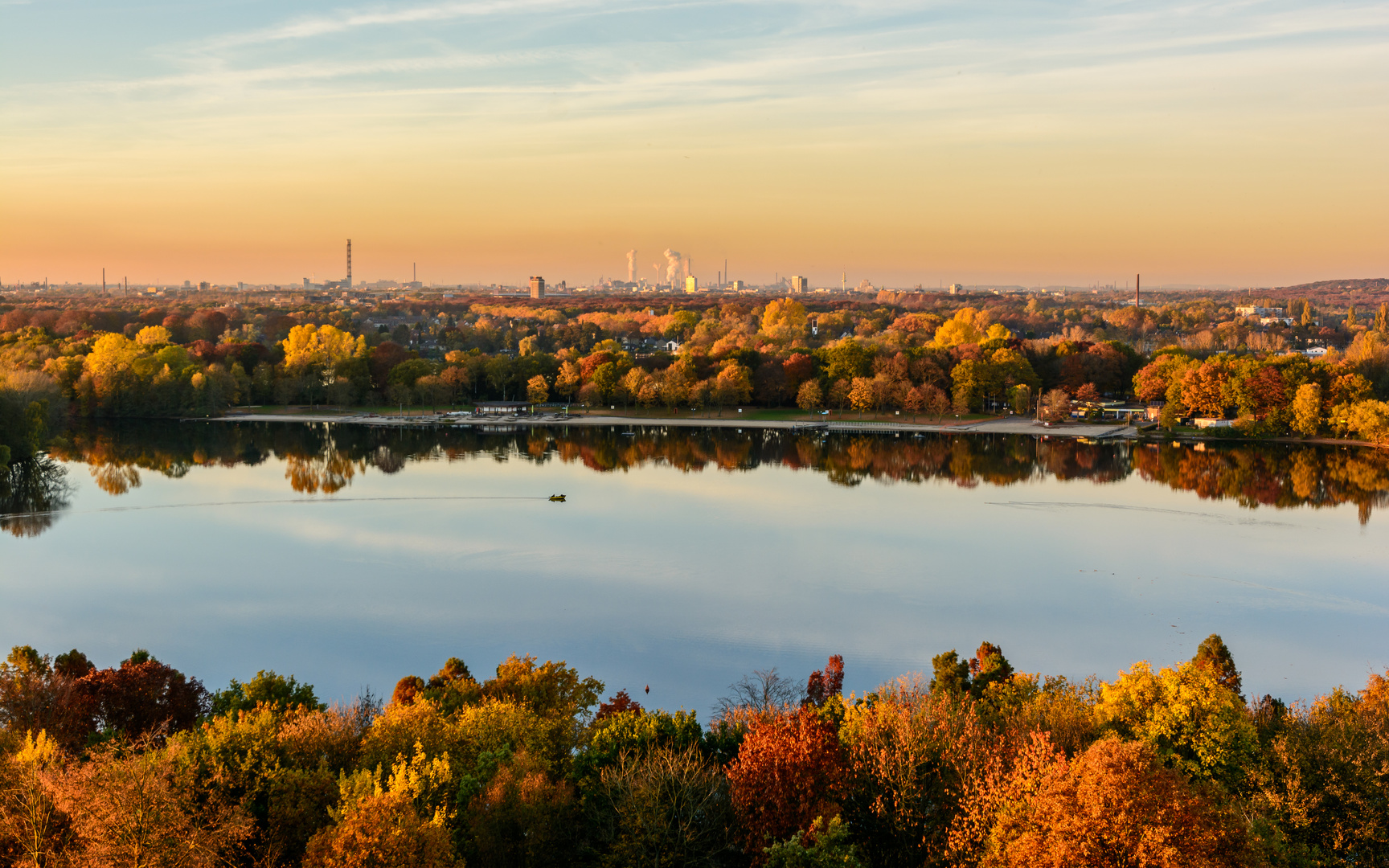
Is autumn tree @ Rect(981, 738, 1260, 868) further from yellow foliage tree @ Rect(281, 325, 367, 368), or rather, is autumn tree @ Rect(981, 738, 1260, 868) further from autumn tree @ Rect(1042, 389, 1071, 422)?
yellow foliage tree @ Rect(281, 325, 367, 368)

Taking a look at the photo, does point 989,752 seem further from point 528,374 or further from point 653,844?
point 528,374

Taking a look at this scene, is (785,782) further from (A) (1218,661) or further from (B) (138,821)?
(A) (1218,661)

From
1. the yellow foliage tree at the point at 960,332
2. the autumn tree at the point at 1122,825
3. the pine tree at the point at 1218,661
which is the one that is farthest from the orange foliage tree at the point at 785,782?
the yellow foliage tree at the point at 960,332

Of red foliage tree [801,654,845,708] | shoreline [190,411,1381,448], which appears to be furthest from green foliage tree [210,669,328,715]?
shoreline [190,411,1381,448]

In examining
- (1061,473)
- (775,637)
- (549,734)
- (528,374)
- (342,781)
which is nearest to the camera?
(342,781)

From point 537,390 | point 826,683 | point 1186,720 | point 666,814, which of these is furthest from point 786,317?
point 666,814

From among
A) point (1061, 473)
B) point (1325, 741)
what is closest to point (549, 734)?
point (1325, 741)
